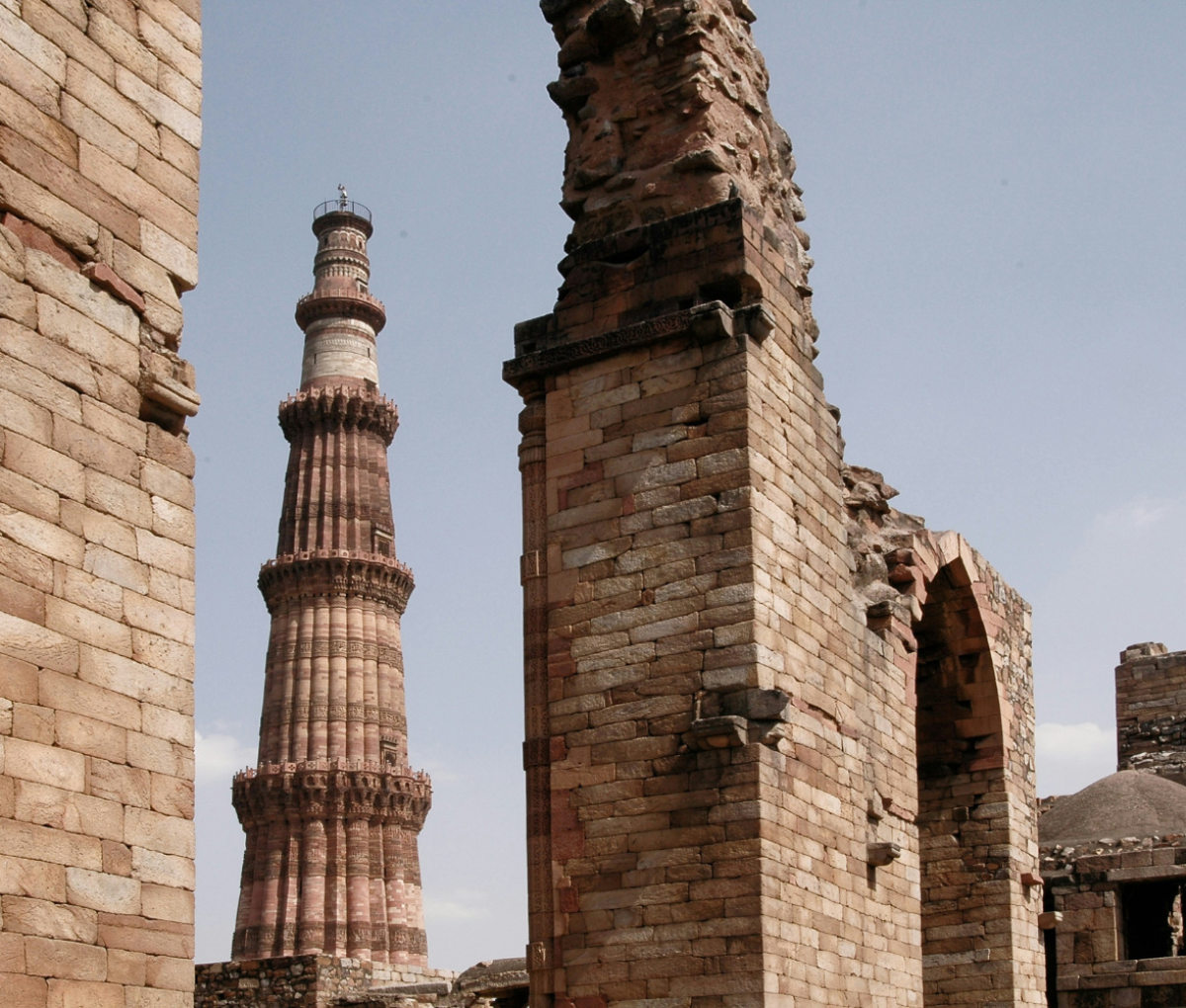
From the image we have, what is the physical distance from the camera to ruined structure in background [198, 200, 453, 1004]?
28.8 m

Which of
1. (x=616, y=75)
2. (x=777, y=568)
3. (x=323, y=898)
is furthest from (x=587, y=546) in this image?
(x=323, y=898)

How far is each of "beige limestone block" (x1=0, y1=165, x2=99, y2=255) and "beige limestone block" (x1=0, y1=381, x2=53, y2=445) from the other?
300mm

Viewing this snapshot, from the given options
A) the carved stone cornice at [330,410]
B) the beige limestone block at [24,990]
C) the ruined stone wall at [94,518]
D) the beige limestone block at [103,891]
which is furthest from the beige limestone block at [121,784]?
the carved stone cornice at [330,410]

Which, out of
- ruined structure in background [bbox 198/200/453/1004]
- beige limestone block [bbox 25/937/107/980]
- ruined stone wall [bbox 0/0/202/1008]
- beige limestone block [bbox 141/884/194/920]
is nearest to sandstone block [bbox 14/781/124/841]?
ruined stone wall [bbox 0/0/202/1008]

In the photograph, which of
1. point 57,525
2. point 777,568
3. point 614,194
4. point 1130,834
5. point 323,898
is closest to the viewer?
point 57,525

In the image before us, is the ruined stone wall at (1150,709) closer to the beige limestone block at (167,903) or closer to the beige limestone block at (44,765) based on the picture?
the beige limestone block at (167,903)

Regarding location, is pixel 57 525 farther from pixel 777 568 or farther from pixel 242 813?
pixel 242 813

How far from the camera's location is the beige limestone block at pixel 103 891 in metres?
5.24

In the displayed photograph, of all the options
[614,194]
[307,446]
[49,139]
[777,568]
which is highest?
[307,446]

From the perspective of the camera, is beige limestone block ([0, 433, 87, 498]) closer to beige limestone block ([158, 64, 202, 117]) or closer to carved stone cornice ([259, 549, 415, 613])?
beige limestone block ([158, 64, 202, 117])

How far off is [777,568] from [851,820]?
63.6 inches

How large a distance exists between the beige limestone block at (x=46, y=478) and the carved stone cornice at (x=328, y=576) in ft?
82.9

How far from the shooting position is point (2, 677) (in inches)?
203

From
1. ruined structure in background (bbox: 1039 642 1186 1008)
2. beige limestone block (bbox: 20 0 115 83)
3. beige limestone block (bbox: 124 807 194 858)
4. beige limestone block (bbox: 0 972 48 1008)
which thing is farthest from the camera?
ruined structure in background (bbox: 1039 642 1186 1008)
